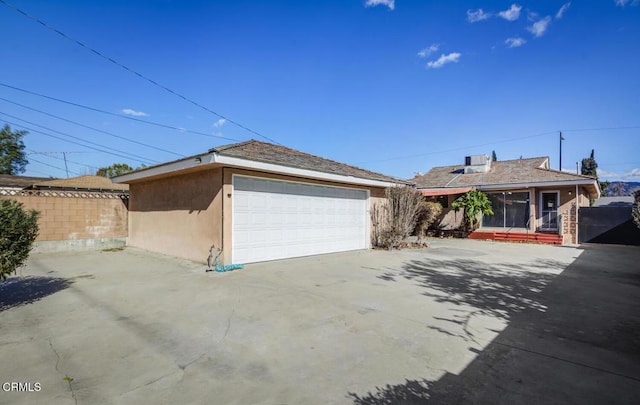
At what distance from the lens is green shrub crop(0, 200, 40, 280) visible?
4512mm

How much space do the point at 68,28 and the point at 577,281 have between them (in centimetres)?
1557

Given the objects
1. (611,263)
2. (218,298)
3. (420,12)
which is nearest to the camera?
(218,298)

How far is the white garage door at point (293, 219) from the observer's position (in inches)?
340

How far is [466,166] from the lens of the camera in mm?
21531

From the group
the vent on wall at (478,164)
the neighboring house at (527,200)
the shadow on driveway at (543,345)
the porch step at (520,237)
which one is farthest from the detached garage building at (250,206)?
the vent on wall at (478,164)

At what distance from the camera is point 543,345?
3.64 meters

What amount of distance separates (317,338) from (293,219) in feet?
20.4

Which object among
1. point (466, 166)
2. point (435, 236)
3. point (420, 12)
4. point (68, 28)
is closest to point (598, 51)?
point (420, 12)

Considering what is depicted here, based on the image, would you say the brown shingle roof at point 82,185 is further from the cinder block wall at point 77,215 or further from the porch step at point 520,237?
the porch step at point 520,237

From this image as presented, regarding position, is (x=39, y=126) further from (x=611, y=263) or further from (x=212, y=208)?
(x=611, y=263)

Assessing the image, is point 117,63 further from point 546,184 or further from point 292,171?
point 546,184

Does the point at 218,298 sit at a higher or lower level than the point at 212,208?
lower

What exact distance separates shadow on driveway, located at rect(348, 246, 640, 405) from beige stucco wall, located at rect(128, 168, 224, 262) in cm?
500

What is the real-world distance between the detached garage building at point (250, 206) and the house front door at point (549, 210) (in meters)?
10.6
